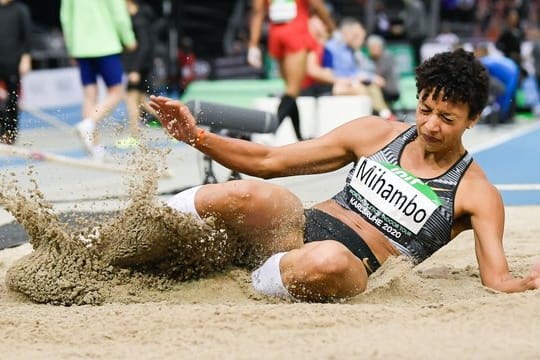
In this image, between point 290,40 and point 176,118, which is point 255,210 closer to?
point 176,118

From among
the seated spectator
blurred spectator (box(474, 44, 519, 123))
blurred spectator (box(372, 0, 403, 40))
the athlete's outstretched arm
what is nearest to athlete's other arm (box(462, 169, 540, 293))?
the athlete's outstretched arm

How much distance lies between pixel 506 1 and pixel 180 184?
19181mm

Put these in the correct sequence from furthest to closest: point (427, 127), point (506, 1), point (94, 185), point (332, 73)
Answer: point (506, 1), point (332, 73), point (94, 185), point (427, 127)

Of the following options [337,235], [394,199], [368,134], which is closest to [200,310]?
[337,235]

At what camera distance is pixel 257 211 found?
4.25m

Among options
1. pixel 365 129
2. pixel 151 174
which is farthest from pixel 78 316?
pixel 365 129

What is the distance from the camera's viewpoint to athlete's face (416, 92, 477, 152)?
4.30m

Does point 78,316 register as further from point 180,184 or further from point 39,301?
point 180,184

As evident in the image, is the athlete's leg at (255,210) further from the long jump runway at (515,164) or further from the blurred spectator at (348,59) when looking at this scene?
the blurred spectator at (348,59)

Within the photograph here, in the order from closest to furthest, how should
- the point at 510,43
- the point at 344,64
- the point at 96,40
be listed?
the point at 96,40 < the point at 344,64 < the point at 510,43

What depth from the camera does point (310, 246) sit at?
13.3 feet

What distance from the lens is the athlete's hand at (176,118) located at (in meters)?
4.22

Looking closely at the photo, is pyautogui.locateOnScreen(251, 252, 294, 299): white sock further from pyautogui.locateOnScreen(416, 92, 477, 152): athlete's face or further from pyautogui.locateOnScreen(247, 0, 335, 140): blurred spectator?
pyautogui.locateOnScreen(247, 0, 335, 140): blurred spectator

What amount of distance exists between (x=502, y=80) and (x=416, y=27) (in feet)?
15.2
